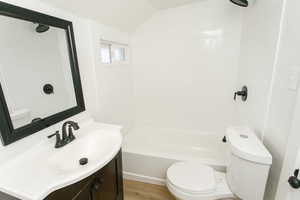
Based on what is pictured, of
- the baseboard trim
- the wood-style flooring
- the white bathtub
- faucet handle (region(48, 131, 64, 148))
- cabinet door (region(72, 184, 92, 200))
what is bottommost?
the wood-style flooring

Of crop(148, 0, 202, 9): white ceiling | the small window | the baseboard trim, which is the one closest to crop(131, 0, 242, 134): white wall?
crop(148, 0, 202, 9): white ceiling

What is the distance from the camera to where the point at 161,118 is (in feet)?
8.75

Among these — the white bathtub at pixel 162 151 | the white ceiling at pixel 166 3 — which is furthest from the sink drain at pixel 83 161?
the white ceiling at pixel 166 3

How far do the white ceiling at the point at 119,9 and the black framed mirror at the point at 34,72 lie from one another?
0.16 m

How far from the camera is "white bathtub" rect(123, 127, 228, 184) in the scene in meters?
1.82

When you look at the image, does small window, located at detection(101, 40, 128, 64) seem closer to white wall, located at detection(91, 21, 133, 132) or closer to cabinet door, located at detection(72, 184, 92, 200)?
white wall, located at detection(91, 21, 133, 132)

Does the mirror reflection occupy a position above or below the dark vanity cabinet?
above

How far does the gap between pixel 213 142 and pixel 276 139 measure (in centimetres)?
131

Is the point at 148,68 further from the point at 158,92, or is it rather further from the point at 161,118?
the point at 161,118

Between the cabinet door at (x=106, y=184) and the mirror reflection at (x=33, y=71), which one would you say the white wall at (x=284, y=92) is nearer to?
the cabinet door at (x=106, y=184)

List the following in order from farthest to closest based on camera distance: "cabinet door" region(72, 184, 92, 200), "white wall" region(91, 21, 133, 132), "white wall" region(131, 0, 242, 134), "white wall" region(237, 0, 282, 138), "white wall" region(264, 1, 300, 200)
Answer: "white wall" region(131, 0, 242, 134)
"white wall" region(91, 21, 133, 132)
"white wall" region(237, 0, 282, 138)
"white wall" region(264, 1, 300, 200)
"cabinet door" region(72, 184, 92, 200)

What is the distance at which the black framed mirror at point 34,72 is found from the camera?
0.87 metres

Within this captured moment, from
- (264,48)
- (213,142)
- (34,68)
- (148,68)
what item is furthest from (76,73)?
(213,142)

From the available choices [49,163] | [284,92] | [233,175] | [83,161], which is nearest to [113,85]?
[83,161]
